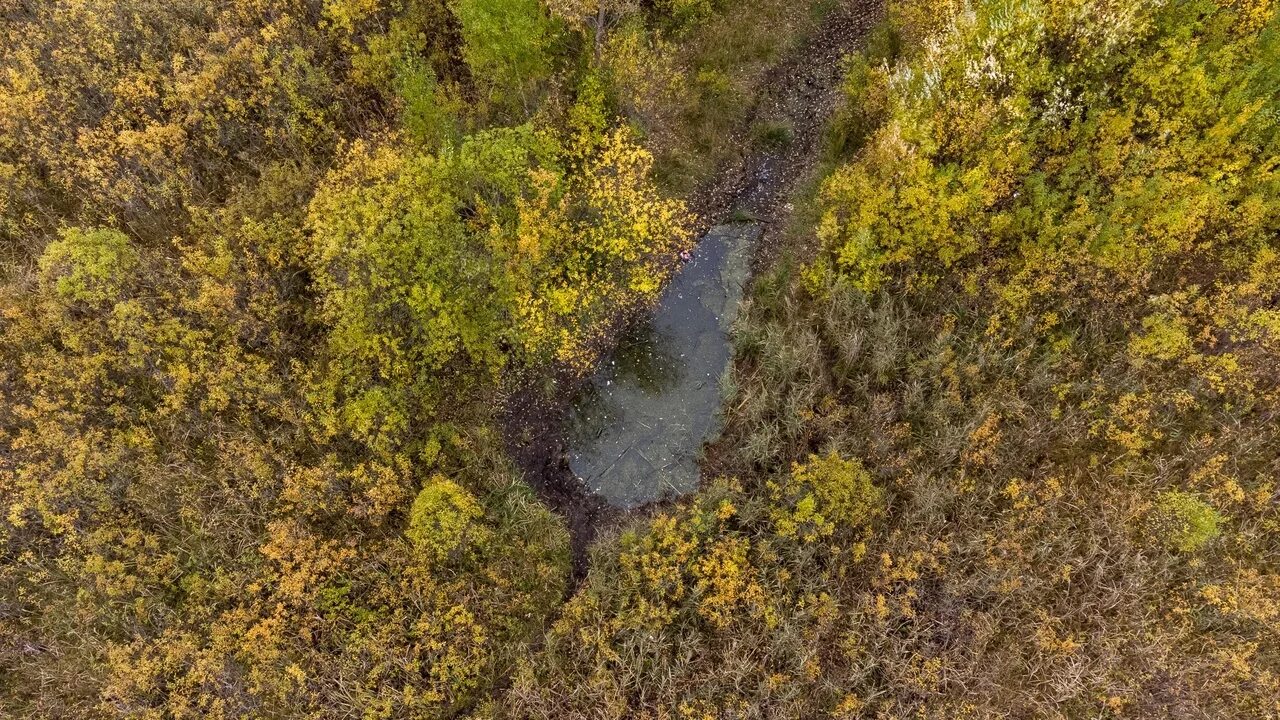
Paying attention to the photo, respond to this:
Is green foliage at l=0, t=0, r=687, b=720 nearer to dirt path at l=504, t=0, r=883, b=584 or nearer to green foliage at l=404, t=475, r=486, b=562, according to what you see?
green foliage at l=404, t=475, r=486, b=562

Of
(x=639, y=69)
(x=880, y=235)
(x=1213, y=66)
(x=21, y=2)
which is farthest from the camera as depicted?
(x=639, y=69)

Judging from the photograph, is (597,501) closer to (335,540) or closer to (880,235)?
(335,540)

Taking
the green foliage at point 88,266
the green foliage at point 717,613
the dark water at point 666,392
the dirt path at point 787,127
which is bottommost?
the green foliage at point 717,613

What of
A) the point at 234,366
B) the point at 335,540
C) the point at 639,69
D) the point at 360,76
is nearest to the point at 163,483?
the point at 234,366

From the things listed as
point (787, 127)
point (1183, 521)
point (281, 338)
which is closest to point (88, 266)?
point (281, 338)

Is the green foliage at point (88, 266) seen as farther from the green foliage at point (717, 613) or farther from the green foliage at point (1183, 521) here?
the green foliage at point (1183, 521)

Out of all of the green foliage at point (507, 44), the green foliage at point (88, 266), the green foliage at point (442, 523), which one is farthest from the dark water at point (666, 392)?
the green foliage at point (88, 266)
